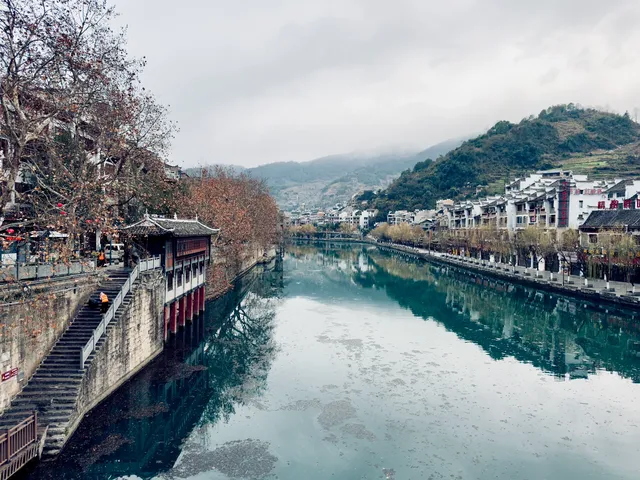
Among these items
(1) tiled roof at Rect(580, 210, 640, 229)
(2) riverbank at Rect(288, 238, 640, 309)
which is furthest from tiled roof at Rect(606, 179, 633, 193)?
(2) riverbank at Rect(288, 238, 640, 309)

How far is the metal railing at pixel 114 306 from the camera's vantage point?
1678 cm

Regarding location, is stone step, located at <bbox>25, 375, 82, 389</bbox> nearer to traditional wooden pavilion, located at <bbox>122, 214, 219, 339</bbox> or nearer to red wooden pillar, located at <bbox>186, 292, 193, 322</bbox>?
traditional wooden pavilion, located at <bbox>122, 214, 219, 339</bbox>

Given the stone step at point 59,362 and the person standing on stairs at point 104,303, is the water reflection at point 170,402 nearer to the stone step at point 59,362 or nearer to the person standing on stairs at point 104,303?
the stone step at point 59,362

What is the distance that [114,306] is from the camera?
63.7 feet

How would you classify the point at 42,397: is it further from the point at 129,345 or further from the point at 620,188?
the point at 620,188

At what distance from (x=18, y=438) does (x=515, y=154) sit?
562ft

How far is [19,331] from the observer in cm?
1513

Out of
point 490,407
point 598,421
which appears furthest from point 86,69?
point 598,421

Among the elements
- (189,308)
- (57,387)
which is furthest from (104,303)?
(189,308)

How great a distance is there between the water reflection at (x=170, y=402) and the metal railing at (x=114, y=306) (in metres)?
2.51

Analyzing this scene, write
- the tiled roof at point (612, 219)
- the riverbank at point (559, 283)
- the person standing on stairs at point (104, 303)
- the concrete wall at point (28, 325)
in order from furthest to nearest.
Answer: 1. the tiled roof at point (612, 219)
2. the riverbank at point (559, 283)
3. the person standing on stairs at point (104, 303)
4. the concrete wall at point (28, 325)

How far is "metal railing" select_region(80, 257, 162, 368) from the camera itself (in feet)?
55.1

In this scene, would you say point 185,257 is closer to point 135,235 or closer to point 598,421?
point 135,235

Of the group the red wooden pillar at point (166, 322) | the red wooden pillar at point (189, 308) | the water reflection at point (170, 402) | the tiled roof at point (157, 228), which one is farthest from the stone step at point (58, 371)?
the red wooden pillar at point (189, 308)
